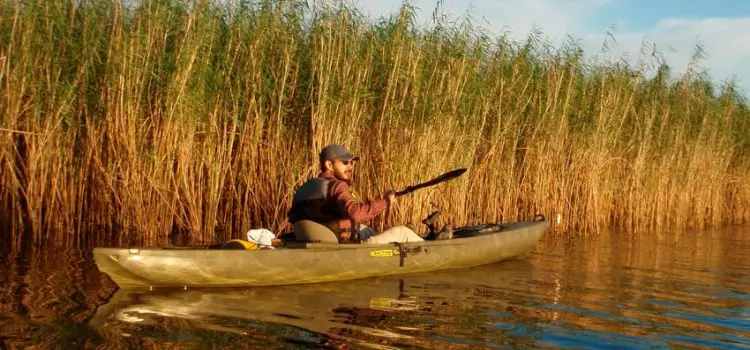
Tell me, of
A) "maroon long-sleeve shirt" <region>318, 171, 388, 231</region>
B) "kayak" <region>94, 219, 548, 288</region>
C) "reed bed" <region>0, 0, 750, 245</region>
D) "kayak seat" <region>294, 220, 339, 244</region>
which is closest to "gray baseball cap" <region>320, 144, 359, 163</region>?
"maroon long-sleeve shirt" <region>318, 171, 388, 231</region>

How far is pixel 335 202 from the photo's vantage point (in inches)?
241

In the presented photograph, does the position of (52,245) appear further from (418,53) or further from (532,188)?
(532,188)

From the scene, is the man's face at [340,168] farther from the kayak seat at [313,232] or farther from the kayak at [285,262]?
the kayak at [285,262]

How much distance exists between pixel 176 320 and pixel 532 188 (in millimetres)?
6239

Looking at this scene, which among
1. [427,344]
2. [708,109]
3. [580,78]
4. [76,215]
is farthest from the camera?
[708,109]

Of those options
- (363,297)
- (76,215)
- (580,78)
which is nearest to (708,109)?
(580,78)

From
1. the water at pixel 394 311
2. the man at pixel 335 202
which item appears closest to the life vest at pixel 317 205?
the man at pixel 335 202

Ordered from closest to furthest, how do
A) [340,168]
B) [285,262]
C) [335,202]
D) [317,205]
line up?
[285,262] → [335,202] → [317,205] → [340,168]

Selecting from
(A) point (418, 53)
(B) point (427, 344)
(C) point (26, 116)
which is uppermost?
(A) point (418, 53)

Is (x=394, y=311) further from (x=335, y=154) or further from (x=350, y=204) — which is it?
(x=335, y=154)

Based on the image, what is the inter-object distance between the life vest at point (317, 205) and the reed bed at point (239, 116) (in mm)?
1703

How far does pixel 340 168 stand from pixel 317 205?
0.36 metres

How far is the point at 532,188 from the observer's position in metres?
10.1

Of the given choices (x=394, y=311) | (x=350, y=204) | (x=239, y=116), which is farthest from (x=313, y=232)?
(x=239, y=116)
